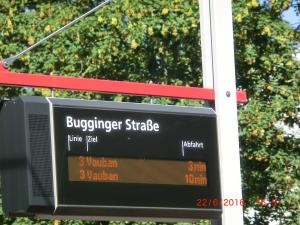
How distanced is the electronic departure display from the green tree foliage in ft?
28.3

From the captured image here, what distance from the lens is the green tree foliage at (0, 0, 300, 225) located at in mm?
19703

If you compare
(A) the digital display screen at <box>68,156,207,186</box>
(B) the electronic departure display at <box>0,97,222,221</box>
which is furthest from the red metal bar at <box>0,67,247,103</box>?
(A) the digital display screen at <box>68,156,207,186</box>

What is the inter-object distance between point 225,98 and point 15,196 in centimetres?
231

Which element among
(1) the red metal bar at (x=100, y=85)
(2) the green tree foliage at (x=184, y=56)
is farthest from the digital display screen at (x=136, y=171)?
(2) the green tree foliage at (x=184, y=56)

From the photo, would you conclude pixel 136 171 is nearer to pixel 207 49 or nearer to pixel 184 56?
pixel 207 49

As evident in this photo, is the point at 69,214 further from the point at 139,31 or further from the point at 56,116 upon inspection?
the point at 139,31

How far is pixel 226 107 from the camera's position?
11.2 metres

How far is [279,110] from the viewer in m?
20.0

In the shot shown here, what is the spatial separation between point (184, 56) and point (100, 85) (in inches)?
377

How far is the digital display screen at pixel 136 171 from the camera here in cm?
1025
